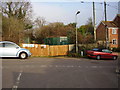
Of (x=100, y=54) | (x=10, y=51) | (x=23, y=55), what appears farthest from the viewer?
(x=100, y=54)

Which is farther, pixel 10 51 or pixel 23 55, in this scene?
pixel 23 55

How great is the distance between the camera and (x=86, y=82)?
7.63m

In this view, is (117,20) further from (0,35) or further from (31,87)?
(31,87)

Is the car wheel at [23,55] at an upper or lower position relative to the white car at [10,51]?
lower

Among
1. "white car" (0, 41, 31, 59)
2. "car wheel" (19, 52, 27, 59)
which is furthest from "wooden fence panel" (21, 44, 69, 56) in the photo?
"white car" (0, 41, 31, 59)

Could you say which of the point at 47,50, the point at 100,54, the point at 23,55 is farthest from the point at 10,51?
the point at 100,54

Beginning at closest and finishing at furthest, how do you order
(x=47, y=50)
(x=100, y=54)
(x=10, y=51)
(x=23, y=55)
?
(x=10, y=51)
(x=23, y=55)
(x=100, y=54)
(x=47, y=50)

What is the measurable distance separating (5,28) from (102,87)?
1971 cm

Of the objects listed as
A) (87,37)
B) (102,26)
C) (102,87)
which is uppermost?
(102,26)

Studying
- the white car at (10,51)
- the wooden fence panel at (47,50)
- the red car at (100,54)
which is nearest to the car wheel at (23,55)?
the white car at (10,51)

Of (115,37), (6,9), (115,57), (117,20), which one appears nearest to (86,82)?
(115,57)

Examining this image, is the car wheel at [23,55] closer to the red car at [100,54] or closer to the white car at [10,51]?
the white car at [10,51]

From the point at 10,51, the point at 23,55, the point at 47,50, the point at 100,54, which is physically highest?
the point at 10,51

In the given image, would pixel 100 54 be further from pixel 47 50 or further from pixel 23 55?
pixel 23 55
